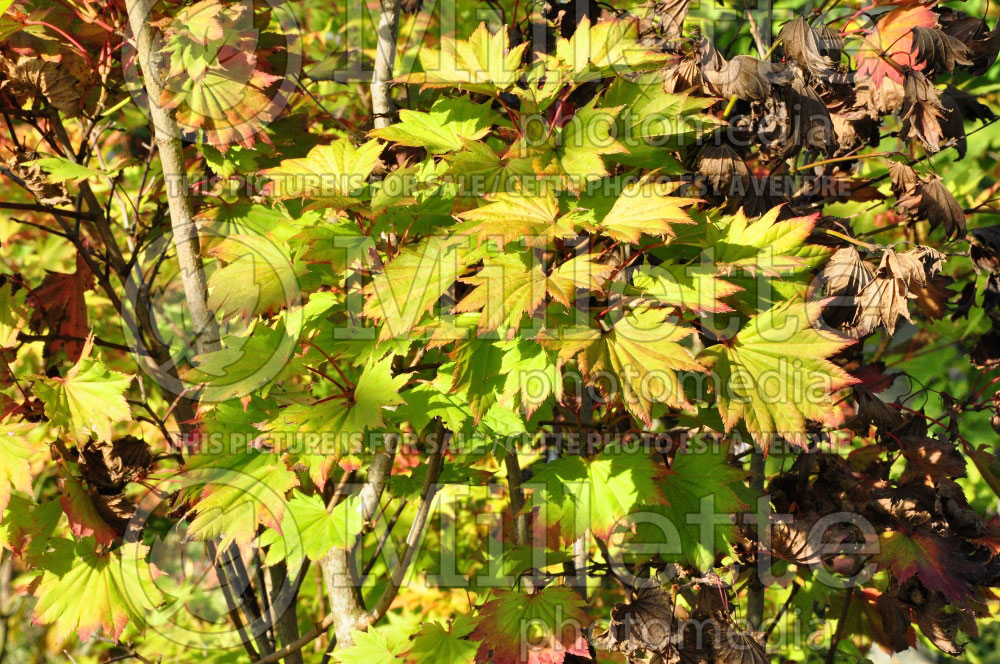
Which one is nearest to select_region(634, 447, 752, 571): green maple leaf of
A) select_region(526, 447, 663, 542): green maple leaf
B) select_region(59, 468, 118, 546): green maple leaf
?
select_region(526, 447, 663, 542): green maple leaf

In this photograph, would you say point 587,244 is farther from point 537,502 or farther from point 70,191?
point 70,191

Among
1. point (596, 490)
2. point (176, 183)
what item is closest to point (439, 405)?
point (596, 490)

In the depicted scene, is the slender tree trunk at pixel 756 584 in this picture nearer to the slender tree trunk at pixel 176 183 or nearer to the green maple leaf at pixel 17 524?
the slender tree trunk at pixel 176 183

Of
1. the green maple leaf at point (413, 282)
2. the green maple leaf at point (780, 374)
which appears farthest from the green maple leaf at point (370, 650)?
the green maple leaf at point (780, 374)

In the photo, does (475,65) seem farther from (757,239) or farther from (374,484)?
(374,484)

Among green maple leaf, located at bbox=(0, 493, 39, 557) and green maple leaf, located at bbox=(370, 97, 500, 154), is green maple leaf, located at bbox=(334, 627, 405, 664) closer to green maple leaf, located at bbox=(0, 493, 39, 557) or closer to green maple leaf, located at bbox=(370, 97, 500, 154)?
green maple leaf, located at bbox=(0, 493, 39, 557)

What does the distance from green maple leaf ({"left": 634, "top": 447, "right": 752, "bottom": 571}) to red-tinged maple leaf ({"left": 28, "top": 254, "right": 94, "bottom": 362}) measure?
185 cm

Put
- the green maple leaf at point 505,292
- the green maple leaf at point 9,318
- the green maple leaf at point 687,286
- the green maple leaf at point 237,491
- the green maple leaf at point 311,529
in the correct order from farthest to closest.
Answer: the green maple leaf at point 9,318
the green maple leaf at point 311,529
the green maple leaf at point 237,491
the green maple leaf at point 687,286
the green maple leaf at point 505,292

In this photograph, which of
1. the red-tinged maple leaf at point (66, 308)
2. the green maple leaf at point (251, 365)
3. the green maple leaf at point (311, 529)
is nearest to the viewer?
the green maple leaf at point (251, 365)

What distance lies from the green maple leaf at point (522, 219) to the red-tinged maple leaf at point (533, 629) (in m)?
0.93

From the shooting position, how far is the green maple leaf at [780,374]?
5.09ft

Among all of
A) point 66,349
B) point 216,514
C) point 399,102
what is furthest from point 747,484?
point 66,349

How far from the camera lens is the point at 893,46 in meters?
1.91

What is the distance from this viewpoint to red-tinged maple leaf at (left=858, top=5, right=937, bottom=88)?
1.88m
